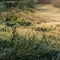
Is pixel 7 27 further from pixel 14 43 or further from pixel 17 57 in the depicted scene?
pixel 17 57

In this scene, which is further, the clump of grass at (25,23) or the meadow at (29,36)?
the clump of grass at (25,23)

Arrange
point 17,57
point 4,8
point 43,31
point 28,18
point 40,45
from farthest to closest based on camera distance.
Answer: point 4,8 → point 28,18 → point 43,31 → point 40,45 → point 17,57

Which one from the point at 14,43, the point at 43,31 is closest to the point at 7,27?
the point at 43,31

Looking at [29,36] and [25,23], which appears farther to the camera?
[25,23]

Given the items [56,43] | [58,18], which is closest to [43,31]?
[56,43]

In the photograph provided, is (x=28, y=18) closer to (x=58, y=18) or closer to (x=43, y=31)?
(x=58, y=18)

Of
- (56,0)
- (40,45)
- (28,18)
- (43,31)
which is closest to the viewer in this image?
(40,45)

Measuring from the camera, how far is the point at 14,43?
203 inches

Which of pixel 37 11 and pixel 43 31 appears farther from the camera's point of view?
pixel 37 11

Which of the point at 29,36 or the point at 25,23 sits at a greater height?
the point at 29,36

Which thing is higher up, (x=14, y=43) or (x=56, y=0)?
(x=14, y=43)

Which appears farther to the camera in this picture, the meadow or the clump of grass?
the clump of grass

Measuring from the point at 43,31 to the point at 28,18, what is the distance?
1.38 meters

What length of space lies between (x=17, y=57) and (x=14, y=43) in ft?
1.51
